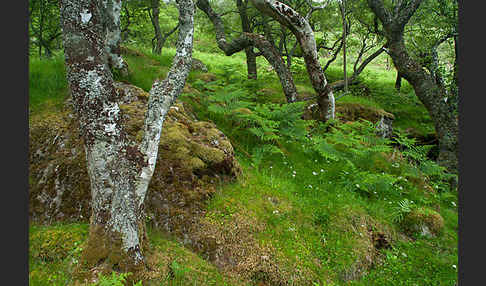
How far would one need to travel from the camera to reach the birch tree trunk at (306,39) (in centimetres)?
765

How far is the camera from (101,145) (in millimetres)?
3055

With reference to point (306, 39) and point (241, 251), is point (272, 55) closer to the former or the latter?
point (306, 39)

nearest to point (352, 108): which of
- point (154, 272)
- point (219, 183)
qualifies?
point (219, 183)

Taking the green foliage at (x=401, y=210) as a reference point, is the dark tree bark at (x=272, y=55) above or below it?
above

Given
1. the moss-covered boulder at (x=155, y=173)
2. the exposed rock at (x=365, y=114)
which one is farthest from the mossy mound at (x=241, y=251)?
the exposed rock at (x=365, y=114)

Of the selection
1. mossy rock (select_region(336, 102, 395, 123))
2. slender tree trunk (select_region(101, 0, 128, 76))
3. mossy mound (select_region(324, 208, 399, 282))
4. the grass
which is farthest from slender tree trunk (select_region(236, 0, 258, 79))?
mossy mound (select_region(324, 208, 399, 282))

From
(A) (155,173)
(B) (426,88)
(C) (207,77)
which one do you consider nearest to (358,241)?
(A) (155,173)

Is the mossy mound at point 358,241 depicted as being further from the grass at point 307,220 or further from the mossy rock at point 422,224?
the mossy rock at point 422,224

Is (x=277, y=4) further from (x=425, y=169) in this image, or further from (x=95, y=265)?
(x=95, y=265)

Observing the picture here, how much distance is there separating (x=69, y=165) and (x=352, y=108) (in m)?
10.4

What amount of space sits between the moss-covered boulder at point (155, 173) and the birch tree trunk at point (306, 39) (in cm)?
424

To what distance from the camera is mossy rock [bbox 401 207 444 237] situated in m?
5.70

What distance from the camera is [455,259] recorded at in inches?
199

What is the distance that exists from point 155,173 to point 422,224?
18.7 feet
